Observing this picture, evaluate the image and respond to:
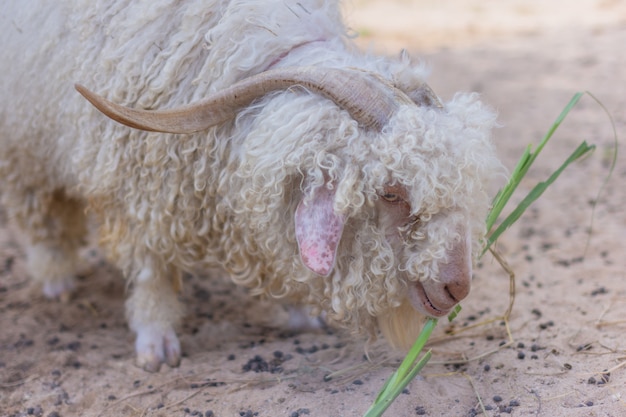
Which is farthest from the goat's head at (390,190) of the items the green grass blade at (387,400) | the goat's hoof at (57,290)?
the goat's hoof at (57,290)

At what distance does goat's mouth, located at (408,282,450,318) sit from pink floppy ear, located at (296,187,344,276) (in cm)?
35

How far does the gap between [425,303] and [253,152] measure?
759mm

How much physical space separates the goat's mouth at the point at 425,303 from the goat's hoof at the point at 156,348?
49.3 inches

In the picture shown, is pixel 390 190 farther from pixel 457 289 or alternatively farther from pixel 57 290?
pixel 57 290

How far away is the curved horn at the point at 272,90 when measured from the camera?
2340mm

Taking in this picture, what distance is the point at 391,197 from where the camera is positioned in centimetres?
236

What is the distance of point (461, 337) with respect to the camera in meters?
3.14

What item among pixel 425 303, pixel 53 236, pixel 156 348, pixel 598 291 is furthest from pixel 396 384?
pixel 53 236

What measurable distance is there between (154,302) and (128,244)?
14.0 inches

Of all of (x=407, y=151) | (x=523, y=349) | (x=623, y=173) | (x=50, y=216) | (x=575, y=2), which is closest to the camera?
(x=407, y=151)

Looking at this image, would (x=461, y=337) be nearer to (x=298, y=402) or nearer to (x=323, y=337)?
(x=323, y=337)

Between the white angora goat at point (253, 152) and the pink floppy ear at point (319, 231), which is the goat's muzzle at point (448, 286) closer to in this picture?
the white angora goat at point (253, 152)

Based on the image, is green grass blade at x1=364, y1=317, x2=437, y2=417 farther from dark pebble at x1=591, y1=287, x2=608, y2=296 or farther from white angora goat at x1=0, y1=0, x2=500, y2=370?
dark pebble at x1=591, y1=287, x2=608, y2=296

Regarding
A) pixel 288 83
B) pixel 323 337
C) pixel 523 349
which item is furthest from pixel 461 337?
pixel 288 83
